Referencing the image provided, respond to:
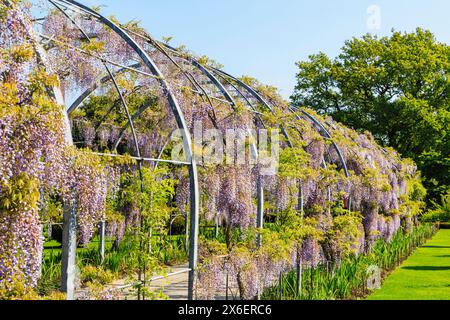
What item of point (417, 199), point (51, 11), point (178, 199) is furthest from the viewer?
point (417, 199)

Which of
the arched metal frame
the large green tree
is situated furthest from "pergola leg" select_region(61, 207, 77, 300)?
the large green tree

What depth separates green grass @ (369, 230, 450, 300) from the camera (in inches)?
388

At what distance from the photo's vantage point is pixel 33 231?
3867 mm

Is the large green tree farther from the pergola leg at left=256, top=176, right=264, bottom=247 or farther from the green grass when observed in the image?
the pergola leg at left=256, top=176, right=264, bottom=247

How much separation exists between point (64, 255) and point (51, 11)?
4701 mm

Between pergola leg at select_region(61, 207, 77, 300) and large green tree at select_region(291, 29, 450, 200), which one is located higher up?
large green tree at select_region(291, 29, 450, 200)

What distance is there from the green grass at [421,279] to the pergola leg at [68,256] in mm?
6733

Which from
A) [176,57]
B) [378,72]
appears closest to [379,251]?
[176,57]

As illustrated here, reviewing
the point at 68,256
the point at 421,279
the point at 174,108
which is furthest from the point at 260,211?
the point at 421,279

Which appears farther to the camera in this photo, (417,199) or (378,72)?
(378,72)

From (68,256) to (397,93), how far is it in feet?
84.9

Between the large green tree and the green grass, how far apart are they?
9844 mm

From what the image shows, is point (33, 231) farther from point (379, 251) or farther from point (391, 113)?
point (391, 113)

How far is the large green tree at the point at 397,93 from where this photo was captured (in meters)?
25.3
